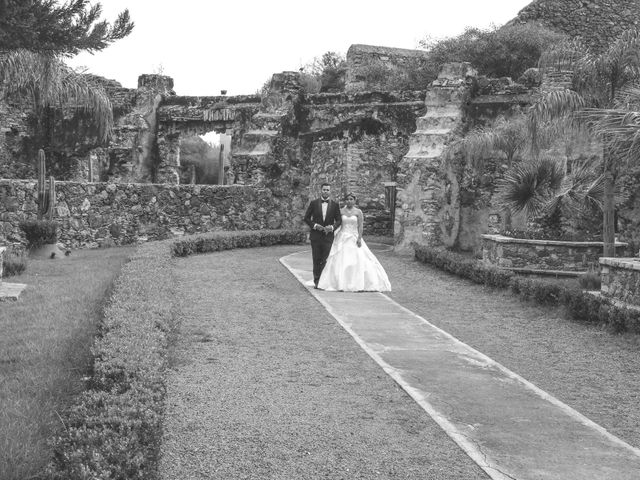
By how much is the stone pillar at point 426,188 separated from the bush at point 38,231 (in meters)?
8.34

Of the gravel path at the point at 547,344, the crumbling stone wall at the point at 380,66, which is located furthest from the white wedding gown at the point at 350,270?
the crumbling stone wall at the point at 380,66

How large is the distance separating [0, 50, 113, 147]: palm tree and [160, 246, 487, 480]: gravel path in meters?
10.4

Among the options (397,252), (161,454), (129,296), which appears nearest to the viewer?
(161,454)

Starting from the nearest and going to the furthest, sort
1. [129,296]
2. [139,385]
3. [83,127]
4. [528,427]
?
[139,385] < [528,427] < [129,296] < [83,127]

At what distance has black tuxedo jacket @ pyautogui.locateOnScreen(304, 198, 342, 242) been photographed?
13.5m

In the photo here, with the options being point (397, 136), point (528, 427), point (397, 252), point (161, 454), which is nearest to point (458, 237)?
point (397, 252)

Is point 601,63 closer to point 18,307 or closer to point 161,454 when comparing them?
point 18,307

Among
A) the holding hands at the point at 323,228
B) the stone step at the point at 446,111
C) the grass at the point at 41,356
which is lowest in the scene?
the grass at the point at 41,356

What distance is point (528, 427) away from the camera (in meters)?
5.89

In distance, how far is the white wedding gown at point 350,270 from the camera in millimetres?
13172

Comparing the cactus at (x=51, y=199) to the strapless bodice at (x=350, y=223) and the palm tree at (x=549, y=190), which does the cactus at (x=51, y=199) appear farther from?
the palm tree at (x=549, y=190)

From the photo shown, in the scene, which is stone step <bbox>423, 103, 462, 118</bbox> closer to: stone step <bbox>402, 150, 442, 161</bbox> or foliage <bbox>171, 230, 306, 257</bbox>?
stone step <bbox>402, 150, 442, 161</bbox>

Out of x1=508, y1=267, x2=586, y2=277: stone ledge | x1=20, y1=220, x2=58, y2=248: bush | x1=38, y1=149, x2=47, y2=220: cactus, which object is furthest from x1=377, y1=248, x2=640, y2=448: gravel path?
x1=38, y1=149, x2=47, y2=220: cactus

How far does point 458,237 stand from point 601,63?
789 centimetres
